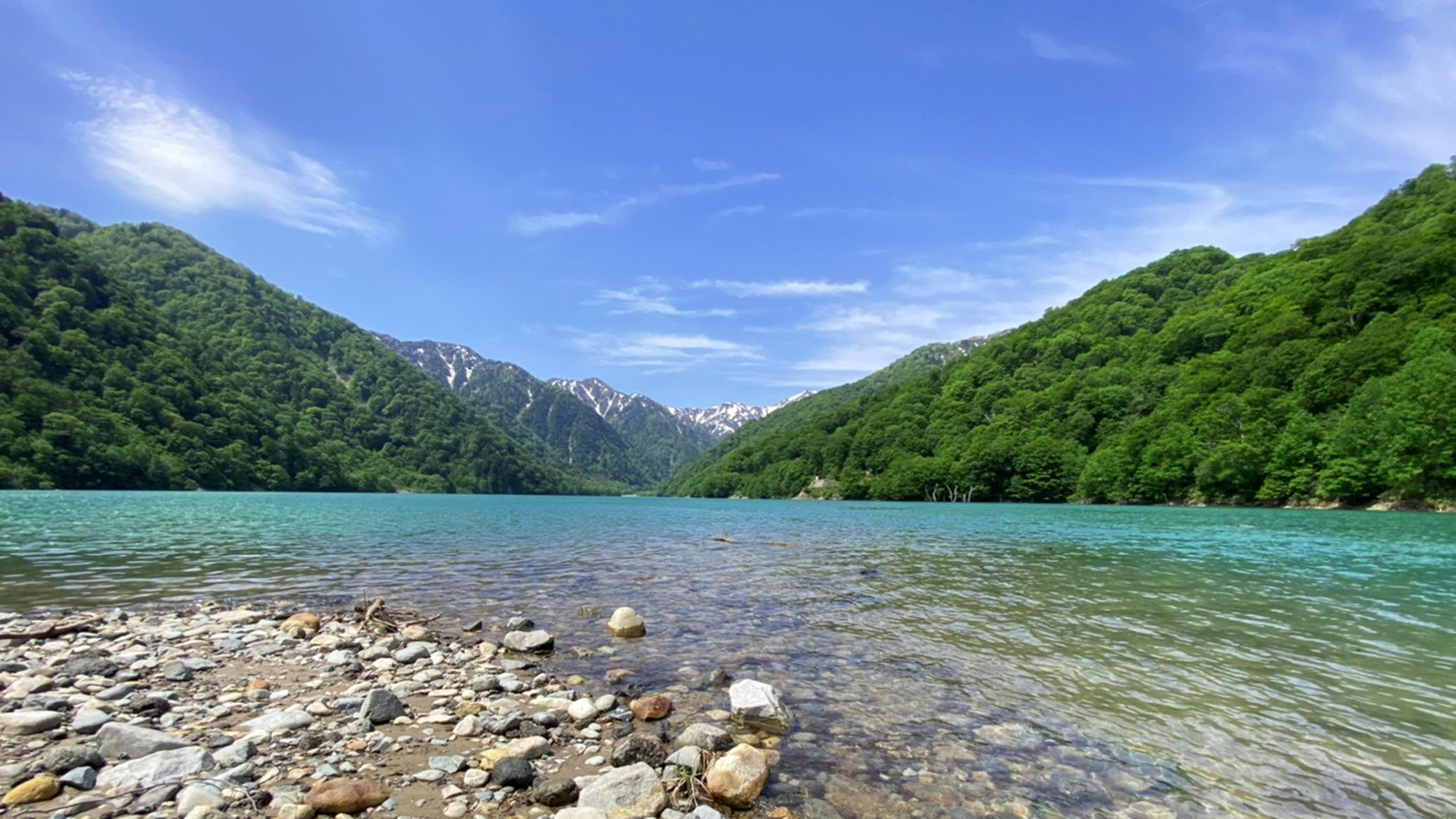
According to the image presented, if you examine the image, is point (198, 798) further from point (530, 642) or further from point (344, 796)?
point (530, 642)

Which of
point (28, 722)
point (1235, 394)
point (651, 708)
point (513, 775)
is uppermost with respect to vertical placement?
point (1235, 394)

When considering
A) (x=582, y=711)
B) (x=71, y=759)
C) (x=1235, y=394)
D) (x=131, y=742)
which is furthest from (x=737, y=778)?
(x=1235, y=394)

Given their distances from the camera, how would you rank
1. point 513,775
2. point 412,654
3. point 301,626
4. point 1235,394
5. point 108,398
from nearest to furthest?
point 513,775 → point 412,654 → point 301,626 → point 1235,394 → point 108,398

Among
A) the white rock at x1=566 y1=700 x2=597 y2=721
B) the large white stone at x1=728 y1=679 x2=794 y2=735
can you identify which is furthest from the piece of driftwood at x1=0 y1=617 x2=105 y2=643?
the large white stone at x1=728 y1=679 x2=794 y2=735

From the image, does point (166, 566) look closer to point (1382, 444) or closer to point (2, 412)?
point (1382, 444)

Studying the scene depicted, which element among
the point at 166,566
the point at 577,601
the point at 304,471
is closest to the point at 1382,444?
the point at 577,601

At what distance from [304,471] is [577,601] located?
179600 mm

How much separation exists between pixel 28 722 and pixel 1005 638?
15387mm

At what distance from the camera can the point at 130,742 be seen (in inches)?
236

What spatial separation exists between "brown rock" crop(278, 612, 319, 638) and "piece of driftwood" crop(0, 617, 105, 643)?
3.29m

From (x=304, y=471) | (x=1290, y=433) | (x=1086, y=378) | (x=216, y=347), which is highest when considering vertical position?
(x=216, y=347)

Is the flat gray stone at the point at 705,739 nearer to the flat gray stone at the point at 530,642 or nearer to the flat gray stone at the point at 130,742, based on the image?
the flat gray stone at the point at 530,642

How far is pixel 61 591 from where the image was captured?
612 inches

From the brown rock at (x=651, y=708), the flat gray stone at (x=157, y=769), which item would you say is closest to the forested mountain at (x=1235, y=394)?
the brown rock at (x=651, y=708)
